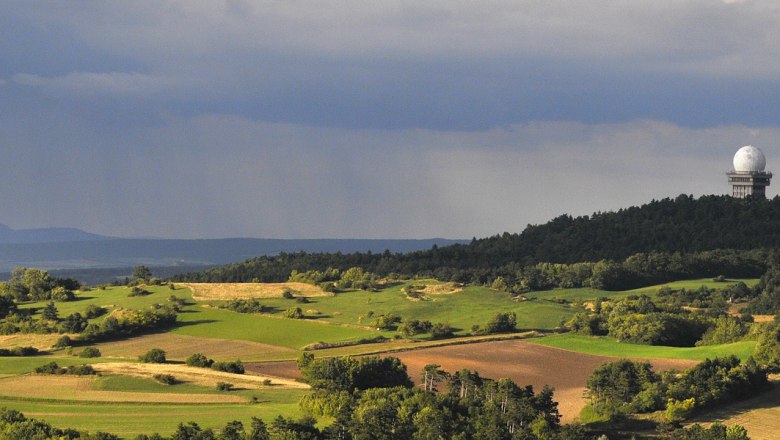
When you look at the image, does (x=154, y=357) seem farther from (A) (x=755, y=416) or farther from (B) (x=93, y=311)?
(A) (x=755, y=416)

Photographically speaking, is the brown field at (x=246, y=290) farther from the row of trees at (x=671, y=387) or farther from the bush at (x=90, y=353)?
the row of trees at (x=671, y=387)

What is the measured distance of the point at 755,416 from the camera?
305 ft

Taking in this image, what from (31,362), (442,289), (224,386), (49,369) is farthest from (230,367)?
(442,289)

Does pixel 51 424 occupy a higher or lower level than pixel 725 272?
lower

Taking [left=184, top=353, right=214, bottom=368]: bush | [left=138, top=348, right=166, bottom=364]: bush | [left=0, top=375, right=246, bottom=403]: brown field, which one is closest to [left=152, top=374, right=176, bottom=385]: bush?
[left=0, top=375, right=246, bottom=403]: brown field

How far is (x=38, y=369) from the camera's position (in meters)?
110

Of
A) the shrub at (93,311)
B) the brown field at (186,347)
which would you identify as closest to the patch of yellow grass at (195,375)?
the brown field at (186,347)

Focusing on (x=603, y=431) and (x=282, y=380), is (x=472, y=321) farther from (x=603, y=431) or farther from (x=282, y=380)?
(x=603, y=431)

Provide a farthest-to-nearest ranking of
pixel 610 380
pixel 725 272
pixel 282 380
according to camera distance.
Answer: pixel 725 272, pixel 282 380, pixel 610 380

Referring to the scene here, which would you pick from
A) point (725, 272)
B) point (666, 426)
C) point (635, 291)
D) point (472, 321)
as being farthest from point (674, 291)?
point (666, 426)

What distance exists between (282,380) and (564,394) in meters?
25.2

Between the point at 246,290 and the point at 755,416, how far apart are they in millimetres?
89834

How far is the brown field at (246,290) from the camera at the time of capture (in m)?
→ 164

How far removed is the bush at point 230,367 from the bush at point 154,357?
21.7 feet
